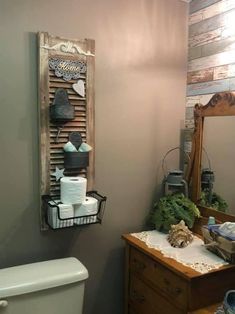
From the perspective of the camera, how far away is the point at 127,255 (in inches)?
66.4

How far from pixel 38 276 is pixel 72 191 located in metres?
0.41

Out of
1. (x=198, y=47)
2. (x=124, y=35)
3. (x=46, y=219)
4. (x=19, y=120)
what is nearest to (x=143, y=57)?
(x=124, y=35)

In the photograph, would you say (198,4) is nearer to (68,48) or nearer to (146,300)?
(68,48)

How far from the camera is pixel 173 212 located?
5.54 ft

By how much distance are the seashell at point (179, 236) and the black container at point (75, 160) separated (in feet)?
1.94

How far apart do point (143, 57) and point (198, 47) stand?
0.37 m

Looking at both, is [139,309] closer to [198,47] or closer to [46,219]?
[46,219]

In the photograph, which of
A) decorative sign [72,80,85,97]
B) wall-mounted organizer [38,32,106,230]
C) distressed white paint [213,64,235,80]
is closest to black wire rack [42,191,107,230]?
wall-mounted organizer [38,32,106,230]

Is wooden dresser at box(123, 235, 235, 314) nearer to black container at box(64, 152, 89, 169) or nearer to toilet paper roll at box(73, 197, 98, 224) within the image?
toilet paper roll at box(73, 197, 98, 224)

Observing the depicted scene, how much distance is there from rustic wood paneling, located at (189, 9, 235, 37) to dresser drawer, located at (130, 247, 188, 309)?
137cm

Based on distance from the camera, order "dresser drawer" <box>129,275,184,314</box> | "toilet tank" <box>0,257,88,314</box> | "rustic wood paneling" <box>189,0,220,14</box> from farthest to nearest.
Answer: "rustic wood paneling" <box>189,0,220,14</box> < "dresser drawer" <box>129,275,184,314</box> < "toilet tank" <box>0,257,88,314</box>

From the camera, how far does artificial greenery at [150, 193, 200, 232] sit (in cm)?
167

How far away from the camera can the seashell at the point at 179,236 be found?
1508 mm

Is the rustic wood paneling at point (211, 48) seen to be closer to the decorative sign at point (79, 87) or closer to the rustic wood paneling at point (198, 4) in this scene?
the rustic wood paneling at point (198, 4)
